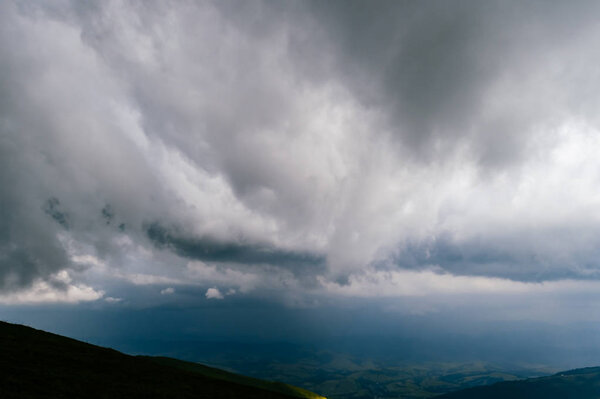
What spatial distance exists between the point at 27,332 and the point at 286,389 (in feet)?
384

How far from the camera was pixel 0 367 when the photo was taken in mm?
38312

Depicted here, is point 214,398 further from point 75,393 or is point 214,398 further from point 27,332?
point 27,332

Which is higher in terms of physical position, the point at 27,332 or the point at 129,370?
the point at 27,332

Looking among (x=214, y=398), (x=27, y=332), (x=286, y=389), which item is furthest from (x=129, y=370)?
(x=286, y=389)

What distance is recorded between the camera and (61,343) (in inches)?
2205

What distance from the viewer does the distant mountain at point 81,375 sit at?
117 feet

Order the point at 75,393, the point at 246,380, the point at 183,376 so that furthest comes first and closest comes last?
the point at 246,380, the point at 183,376, the point at 75,393

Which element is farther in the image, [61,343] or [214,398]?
[61,343]

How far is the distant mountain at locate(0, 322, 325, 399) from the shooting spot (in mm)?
35697

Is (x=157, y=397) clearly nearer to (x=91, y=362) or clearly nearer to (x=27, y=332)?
(x=91, y=362)

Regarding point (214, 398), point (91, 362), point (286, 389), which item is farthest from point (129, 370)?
point (286, 389)

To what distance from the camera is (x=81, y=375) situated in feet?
138

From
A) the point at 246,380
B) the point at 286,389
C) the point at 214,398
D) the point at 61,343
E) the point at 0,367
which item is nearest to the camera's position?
the point at 0,367

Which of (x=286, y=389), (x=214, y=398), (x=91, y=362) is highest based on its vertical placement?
(x=91, y=362)
